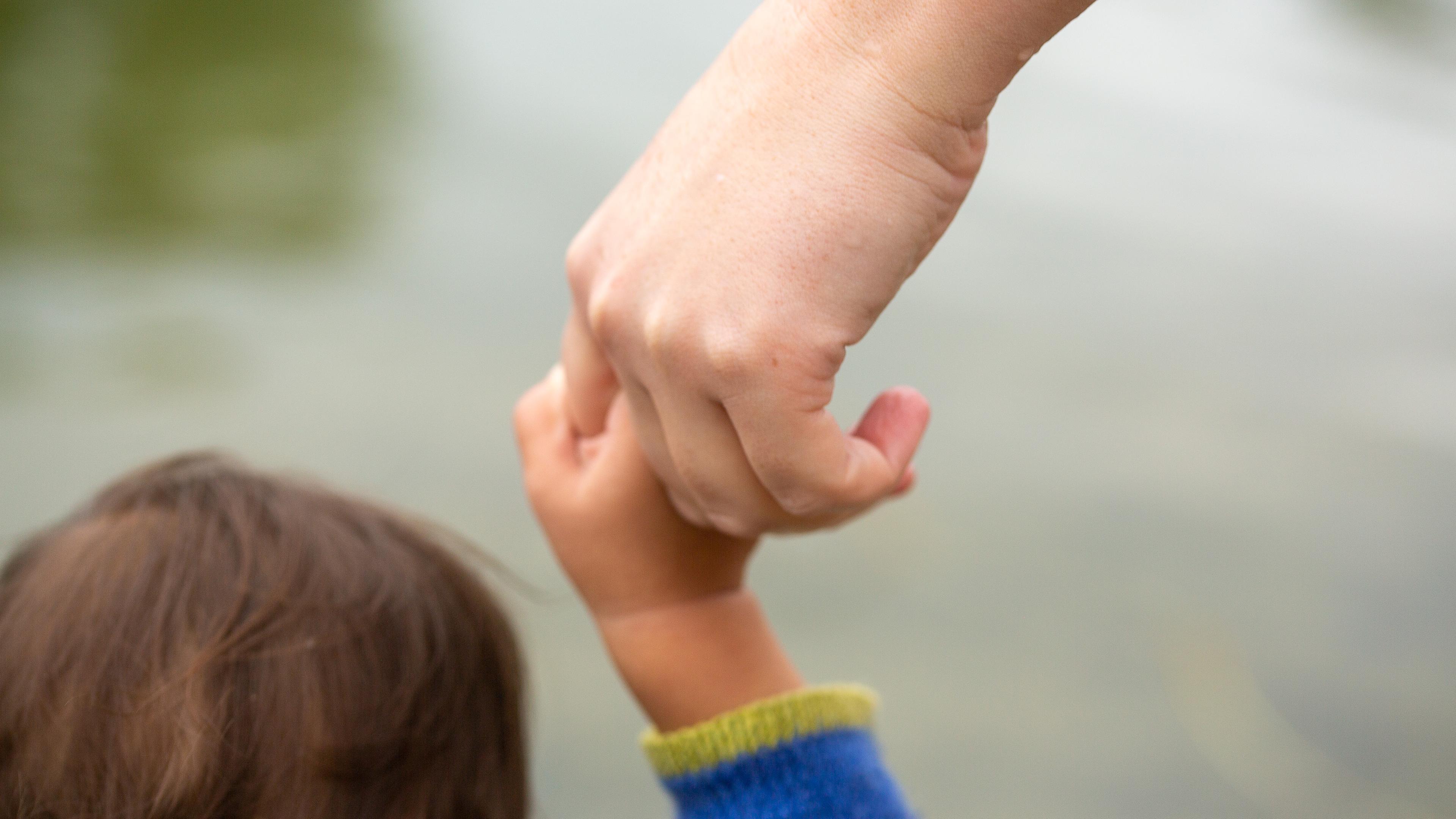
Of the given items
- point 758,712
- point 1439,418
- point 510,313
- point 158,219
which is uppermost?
point 1439,418

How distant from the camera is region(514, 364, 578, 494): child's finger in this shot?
0.38 meters

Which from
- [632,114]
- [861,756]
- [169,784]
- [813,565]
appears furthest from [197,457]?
[632,114]

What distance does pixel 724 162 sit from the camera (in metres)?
0.26

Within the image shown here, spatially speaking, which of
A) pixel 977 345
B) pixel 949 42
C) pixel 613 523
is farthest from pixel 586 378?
pixel 977 345

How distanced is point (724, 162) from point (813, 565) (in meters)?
0.67

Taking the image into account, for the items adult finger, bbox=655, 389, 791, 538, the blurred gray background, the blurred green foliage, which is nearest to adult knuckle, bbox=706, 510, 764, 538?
adult finger, bbox=655, 389, 791, 538

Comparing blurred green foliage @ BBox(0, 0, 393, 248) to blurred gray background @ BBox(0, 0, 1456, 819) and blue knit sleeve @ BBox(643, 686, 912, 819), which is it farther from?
blue knit sleeve @ BBox(643, 686, 912, 819)

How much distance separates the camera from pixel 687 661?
375 mm

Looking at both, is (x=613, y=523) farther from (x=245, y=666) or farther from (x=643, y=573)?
(x=245, y=666)

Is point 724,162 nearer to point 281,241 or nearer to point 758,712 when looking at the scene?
point 758,712

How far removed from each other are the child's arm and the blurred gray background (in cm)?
44

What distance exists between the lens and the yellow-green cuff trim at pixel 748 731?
36cm

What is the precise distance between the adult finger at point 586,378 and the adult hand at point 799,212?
0.19ft

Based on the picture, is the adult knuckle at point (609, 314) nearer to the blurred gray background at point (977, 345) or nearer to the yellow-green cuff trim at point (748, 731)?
the yellow-green cuff trim at point (748, 731)
